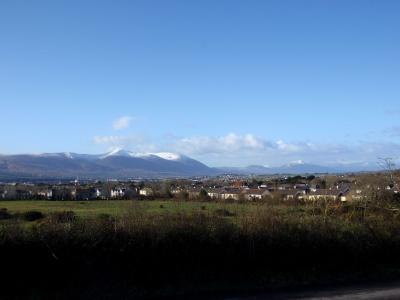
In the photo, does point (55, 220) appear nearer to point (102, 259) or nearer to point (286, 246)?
point (102, 259)

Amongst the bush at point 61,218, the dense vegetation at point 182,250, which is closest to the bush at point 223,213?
the dense vegetation at point 182,250

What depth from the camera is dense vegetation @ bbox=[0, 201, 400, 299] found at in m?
10.6

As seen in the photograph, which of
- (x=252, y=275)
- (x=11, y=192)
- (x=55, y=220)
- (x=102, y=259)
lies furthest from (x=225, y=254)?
(x=11, y=192)

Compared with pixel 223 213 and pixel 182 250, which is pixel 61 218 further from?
pixel 223 213

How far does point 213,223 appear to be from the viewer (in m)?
13.0

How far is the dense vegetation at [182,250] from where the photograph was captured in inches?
418

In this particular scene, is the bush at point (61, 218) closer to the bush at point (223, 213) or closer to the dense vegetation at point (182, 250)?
the dense vegetation at point (182, 250)

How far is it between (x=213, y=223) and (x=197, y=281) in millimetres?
1673

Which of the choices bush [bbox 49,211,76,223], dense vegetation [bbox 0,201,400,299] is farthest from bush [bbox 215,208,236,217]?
bush [bbox 49,211,76,223]

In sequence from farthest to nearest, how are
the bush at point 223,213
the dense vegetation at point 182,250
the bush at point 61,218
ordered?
1. the bush at point 223,213
2. the bush at point 61,218
3. the dense vegetation at point 182,250

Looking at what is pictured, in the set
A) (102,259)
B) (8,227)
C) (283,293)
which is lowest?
(283,293)

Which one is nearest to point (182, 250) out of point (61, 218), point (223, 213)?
point (223, 213)

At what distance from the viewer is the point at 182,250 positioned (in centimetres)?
1203

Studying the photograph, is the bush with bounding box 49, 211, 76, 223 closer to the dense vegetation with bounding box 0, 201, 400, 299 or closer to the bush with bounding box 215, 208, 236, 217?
the dense vegetation with bounding box 0, 201, 400, 299
